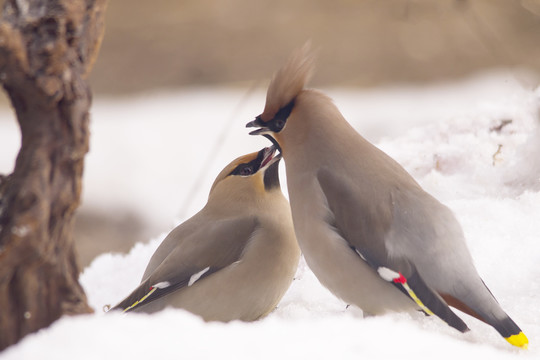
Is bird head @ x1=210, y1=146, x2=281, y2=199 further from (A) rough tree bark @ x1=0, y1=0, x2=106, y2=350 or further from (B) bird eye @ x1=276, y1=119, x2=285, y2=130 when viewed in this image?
(A) rough tree bark @ x1=0, y1=0, x2=106, y2=350

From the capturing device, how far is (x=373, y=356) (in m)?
1.00

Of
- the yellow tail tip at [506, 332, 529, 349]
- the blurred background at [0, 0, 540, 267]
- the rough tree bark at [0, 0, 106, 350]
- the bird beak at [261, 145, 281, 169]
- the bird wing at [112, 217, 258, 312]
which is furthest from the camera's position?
the blurred background at [0, 0, 540, 267]

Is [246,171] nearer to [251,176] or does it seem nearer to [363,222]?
[251,176]

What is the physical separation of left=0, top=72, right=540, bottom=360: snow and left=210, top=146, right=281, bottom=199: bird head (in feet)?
0.82

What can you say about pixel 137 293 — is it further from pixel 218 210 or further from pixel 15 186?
pixel 15 186

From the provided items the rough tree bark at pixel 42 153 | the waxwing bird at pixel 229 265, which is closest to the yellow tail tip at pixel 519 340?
the waxwing bird at pixel 229 265

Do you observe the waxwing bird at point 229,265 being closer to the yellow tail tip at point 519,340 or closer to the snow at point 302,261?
the snow at point 302,261

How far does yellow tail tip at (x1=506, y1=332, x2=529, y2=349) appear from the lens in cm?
128

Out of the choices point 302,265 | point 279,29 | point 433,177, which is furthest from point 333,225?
point 279,29

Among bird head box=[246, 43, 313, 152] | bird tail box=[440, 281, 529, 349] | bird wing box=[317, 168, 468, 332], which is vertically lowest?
bird tail box=[440, 281, 529, 349]

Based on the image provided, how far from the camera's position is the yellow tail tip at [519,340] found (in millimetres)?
1277

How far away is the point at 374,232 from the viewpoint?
4.52 ft

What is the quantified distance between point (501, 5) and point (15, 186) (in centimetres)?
518

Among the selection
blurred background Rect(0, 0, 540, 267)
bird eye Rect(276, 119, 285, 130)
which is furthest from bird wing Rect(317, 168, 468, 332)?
blurred background Rect(0, 0, 540, 267)
